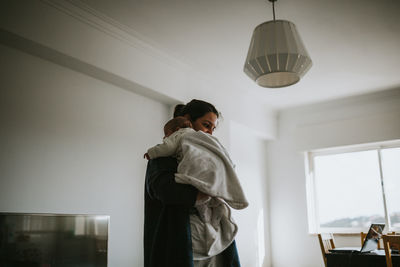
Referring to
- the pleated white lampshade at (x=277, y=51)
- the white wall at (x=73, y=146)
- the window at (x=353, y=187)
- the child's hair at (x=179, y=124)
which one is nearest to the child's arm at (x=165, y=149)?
the child's hair at (x=179, y=124)

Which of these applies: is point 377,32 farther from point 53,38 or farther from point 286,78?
point 53,38

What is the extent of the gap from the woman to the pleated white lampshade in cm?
148

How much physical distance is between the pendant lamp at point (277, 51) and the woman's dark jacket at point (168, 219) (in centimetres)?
148

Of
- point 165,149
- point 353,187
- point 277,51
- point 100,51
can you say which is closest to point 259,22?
point 277,51

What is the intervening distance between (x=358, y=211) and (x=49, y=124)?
12.8 feet

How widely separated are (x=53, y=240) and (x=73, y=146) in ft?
2.60

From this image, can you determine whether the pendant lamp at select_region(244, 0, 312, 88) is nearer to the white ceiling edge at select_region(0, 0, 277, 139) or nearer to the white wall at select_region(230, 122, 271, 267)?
the white ceiling edge at select_region(0, 0, 277, 139)

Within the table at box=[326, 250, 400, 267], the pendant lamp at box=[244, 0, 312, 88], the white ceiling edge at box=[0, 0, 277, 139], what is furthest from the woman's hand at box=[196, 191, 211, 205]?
the table at box=[326, 250, 400, 267]

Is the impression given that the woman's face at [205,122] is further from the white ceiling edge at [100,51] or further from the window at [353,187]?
the window at [353,187]

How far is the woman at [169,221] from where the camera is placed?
942 mm

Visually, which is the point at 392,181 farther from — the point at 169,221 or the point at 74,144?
the point at 169,221

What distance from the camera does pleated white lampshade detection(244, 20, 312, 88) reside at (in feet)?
→ 7.53

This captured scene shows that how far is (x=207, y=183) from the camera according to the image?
95cm

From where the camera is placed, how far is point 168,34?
307 cm
